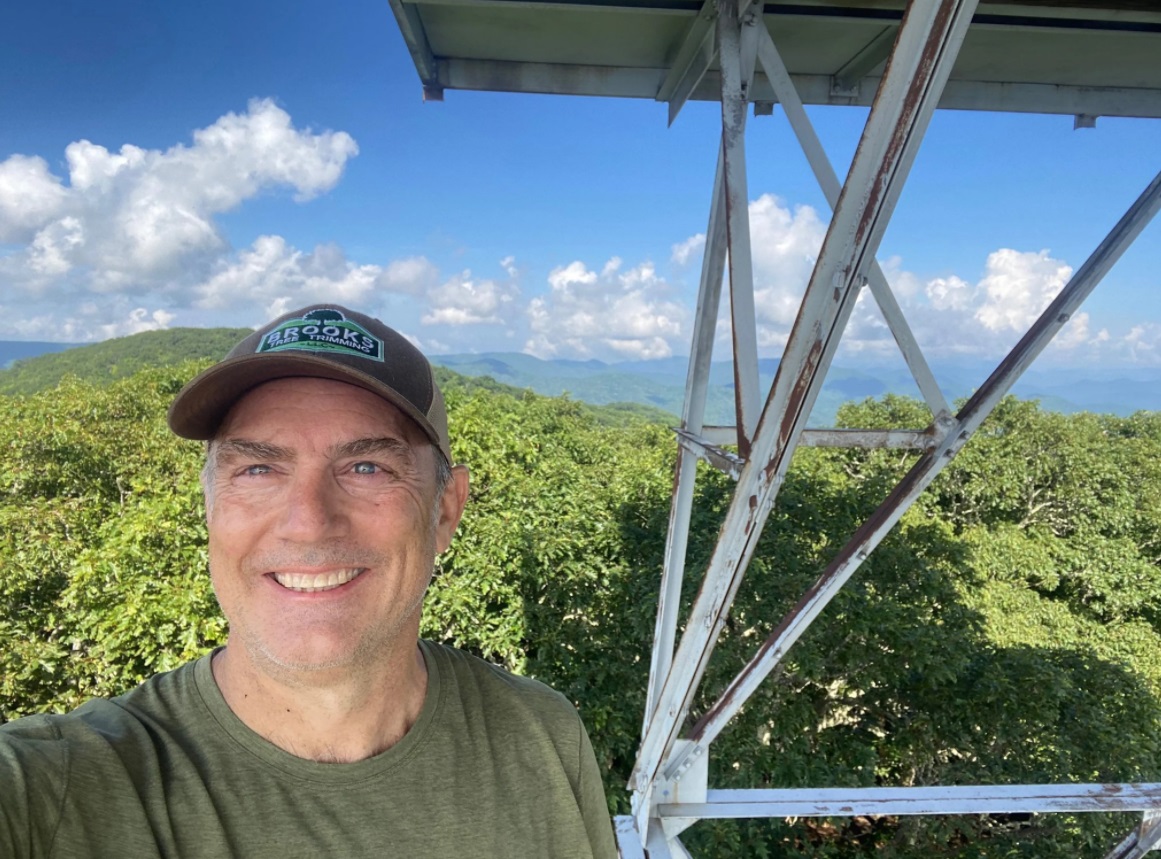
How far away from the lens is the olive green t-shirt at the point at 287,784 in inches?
36.7

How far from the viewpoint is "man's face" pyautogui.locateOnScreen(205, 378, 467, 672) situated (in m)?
1.14

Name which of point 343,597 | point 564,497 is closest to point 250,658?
point 343,597

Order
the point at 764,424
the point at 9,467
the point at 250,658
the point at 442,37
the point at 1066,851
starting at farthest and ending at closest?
the point at 9,467 → the point at 1066,851 → the point at 442,37 → the point at 764,424 → the point at 250,658

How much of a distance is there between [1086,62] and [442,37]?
2.45 metres

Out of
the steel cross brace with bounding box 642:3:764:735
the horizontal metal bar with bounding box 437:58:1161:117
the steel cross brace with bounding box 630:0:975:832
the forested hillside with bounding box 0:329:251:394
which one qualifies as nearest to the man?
the steel cross brace with bounding box 630:0:975:832

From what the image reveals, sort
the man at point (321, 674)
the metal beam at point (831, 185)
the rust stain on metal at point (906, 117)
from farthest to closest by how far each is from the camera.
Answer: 1. the metal beam at point (831, 185)
2. the rust stain on metal at point (906, 117)
3. the man at point (321, 674)

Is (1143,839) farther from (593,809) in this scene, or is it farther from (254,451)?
(254,451)

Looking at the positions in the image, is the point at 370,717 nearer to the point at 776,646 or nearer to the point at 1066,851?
the point at 776,646

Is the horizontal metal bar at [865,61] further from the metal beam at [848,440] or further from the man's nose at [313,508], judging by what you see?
the man's nose at [313,508]

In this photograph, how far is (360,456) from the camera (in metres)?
1.19

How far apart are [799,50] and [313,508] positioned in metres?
2.60

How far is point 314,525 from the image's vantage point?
1133 millimetres

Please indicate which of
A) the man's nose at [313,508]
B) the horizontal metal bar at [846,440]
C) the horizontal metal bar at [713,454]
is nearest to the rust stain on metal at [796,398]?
the horizontal metal bar at [713,454]

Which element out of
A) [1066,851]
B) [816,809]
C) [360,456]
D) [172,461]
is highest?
[172,461]
